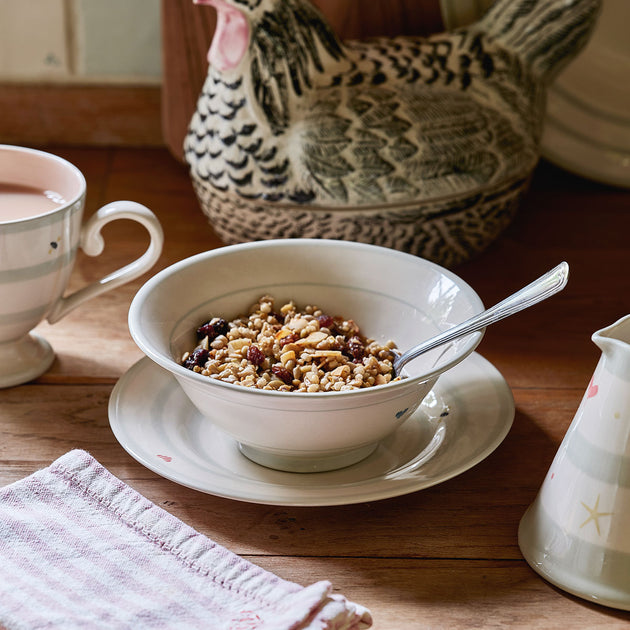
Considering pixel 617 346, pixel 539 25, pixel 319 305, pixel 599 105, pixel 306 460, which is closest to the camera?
Result: pixel 617 346

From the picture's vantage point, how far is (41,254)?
2.17 feet

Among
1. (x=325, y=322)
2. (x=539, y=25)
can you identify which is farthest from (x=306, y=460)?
(x=539, y=25)

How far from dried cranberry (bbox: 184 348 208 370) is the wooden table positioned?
0.26 ft

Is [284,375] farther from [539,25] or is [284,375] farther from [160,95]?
[160,95]

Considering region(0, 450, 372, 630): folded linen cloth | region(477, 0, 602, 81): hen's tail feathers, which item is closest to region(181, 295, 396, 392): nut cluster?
region(0, 450, 372, 630): folded linen cloth

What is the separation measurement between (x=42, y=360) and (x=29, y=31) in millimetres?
530

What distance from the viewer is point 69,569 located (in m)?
0.50

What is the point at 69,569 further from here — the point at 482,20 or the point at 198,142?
the point at 482,20

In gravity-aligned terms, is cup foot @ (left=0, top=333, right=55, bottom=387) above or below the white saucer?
below

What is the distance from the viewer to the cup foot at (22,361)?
2.35 feet

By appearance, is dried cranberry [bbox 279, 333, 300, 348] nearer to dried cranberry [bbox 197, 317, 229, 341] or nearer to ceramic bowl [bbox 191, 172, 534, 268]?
dried cranberry [bbox 197, 317, 229, 341]

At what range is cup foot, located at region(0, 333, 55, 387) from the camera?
72 cm

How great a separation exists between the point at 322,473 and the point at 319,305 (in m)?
0.16

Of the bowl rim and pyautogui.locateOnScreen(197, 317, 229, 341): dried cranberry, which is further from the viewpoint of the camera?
pyautogui.locateOnScreen(197, 317, 229, 341): dried cranberry
